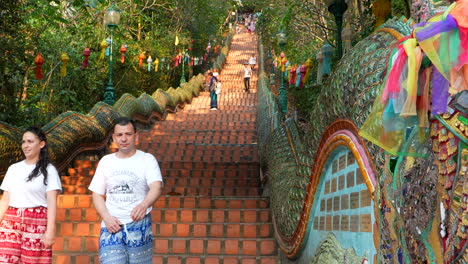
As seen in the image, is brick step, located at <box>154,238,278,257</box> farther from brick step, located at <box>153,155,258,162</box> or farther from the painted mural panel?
brick step, located at <box>153,155,258,162</box>

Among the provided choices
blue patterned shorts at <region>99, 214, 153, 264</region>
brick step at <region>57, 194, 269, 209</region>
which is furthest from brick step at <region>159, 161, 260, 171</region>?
blue patterned shorts at <region>99, 214, 153, 264</region>

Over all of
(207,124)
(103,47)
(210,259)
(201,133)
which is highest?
(103,47)

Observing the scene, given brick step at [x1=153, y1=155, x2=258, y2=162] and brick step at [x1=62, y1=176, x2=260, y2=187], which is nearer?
brick step at [x1=62, y1=176, x2=260, y2=187]

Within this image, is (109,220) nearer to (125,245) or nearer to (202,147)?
(125,245)

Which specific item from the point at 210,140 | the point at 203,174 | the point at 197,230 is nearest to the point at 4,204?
the point at 197,230

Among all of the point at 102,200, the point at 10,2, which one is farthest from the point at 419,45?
the point at 10,2

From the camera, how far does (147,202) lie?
3.37 metres

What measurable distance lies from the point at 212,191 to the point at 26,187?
4.82 metres

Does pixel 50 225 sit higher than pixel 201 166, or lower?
lower

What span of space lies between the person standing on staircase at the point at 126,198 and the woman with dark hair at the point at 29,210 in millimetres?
479

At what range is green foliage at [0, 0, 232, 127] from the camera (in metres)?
10.1

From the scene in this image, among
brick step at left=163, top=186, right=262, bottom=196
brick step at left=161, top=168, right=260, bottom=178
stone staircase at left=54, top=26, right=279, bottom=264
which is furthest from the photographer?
brick step at left=161, top=168, right=260, bottom=178

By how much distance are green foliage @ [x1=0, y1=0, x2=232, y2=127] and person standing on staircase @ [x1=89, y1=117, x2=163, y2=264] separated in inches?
161

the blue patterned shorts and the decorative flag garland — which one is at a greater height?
the decorative flag garland
